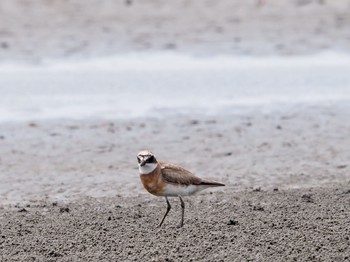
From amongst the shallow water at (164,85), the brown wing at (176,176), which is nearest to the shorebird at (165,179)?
the brown wing at (176,176)

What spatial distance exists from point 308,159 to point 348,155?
1.63ft

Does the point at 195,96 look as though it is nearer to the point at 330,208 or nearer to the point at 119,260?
the point at 330,208

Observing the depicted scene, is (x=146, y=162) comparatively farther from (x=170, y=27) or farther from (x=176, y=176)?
(x=170, y=27)

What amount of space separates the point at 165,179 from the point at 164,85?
6809mm

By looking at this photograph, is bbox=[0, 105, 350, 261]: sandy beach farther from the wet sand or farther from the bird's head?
the wet sand

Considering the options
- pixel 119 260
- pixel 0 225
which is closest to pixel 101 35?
pixel 0 225

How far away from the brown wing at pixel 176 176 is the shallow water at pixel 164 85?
4890 millimetres

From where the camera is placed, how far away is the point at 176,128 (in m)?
13.3

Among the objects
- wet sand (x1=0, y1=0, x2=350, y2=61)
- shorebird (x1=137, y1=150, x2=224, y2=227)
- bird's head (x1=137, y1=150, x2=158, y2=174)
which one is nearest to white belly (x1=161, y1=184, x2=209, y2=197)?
shorebird (x1=137, y1=150, x2=224, y2=227)

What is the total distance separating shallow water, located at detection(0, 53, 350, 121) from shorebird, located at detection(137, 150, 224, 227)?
4.87m

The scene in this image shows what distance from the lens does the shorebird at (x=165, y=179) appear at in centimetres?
870

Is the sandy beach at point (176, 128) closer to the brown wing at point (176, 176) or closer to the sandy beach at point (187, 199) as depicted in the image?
the sandy beach at point (187, 199)

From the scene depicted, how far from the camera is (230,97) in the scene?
14875mm

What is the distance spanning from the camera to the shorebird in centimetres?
870
